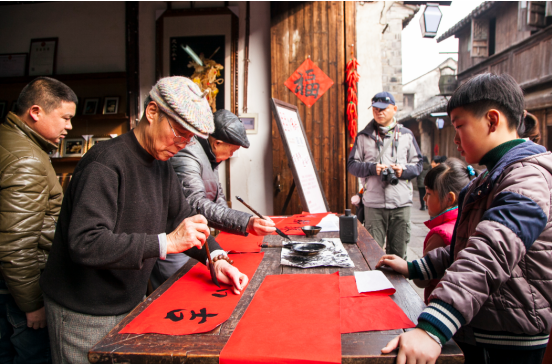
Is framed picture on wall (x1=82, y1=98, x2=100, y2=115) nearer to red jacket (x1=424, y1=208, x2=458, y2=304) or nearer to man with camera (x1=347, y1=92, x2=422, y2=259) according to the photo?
man with camera (x1=347, y1=92, x2=422, y2=259)

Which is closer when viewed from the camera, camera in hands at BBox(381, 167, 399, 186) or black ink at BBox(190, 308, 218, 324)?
black ink at BBox(190, 308, 218, 324)

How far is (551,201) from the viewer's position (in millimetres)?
987

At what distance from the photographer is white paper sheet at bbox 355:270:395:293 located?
4.06 ft

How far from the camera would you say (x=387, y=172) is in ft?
10.0

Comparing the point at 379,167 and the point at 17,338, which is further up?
the point at 379,167

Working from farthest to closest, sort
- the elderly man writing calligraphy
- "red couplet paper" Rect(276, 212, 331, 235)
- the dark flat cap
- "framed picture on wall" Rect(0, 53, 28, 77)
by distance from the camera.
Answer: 1. "framed picture on wall" Rect(0, 53, 28, 77)
2. "red couplet paper" Rect(276, 212, 331, 235)
3. the dark flat cap
4. the elderly man writing calligraphy

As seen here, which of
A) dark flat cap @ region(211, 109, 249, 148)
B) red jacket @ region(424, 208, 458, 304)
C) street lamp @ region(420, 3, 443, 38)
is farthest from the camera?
street lamp @ region(420, 3, 443, 38)

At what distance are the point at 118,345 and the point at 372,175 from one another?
2700mm

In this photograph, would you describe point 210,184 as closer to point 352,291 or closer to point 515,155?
point 352,291

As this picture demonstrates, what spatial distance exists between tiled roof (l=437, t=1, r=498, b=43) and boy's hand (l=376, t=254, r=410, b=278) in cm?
1244

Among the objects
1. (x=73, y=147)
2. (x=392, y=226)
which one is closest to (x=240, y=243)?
(x=392, y=226)

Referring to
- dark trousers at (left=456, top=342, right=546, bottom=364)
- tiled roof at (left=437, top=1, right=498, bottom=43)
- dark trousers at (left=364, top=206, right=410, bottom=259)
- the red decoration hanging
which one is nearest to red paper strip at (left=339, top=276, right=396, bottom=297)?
dark trousers at (left=456, top=342, right=546, bottom=364)

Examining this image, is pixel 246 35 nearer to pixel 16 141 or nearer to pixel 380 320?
pixel 16 141

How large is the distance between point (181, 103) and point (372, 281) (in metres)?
0.99
